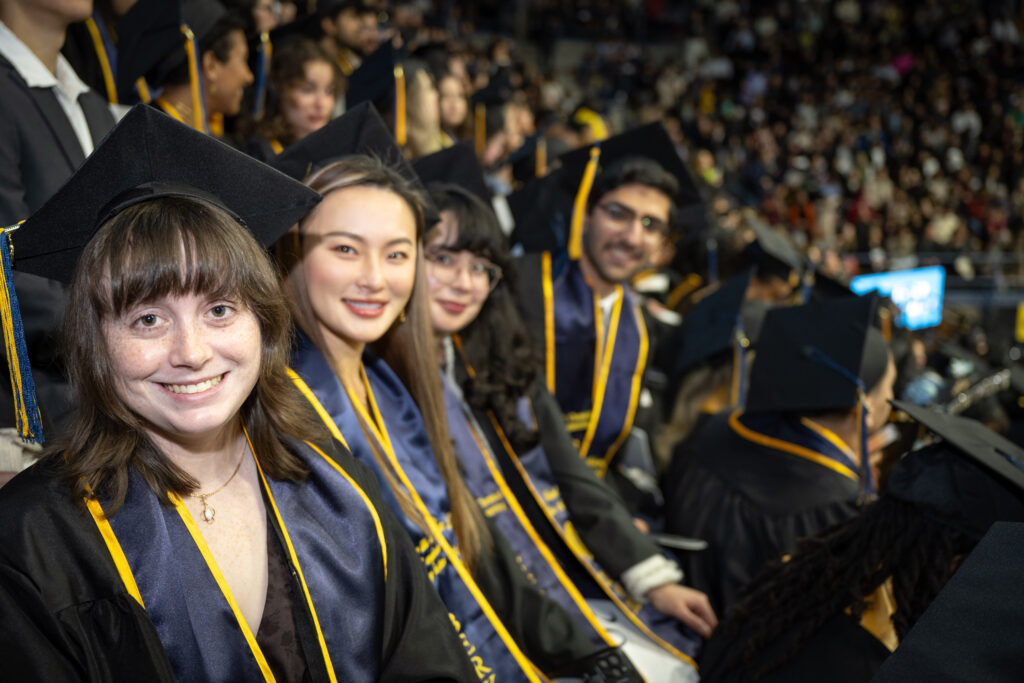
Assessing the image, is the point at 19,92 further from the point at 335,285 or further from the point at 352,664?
the point at 352,664

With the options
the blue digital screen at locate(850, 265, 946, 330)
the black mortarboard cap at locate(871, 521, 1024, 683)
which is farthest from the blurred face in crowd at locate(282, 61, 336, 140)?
the blue digital screen at locate(850, 265, 946, 330)

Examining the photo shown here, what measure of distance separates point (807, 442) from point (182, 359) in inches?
80.5

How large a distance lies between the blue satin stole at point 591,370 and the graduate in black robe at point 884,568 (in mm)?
1581

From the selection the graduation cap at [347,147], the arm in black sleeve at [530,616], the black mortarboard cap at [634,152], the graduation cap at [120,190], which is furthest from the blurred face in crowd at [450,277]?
the black mortarboard cap at [634,152]

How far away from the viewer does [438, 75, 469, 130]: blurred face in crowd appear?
4934mm

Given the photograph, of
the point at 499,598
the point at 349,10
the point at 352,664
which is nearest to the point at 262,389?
the point at 352,664

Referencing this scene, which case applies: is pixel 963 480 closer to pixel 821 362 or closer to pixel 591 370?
pixel 821 362

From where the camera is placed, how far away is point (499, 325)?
2.62 metres

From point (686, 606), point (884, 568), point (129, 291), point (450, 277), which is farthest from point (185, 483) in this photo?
point (686, 606)

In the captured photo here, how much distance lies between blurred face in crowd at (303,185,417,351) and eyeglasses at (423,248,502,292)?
422 mm

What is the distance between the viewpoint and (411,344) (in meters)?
2.12

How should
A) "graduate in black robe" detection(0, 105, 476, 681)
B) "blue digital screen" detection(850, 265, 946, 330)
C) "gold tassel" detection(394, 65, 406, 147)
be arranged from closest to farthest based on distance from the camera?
"graduate in black robe" detection(0, 105, 476, 681)
"gold tassel" detection(394, 65, 406, 147)
"blue digital screen" detection(850, 265, 946, 330)

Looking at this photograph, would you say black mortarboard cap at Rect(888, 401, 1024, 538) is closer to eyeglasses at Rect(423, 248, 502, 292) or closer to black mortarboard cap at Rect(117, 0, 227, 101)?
eyeglasses at Rect(423, 248, 502, 292)

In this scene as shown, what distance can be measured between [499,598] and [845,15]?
57.9 ft
